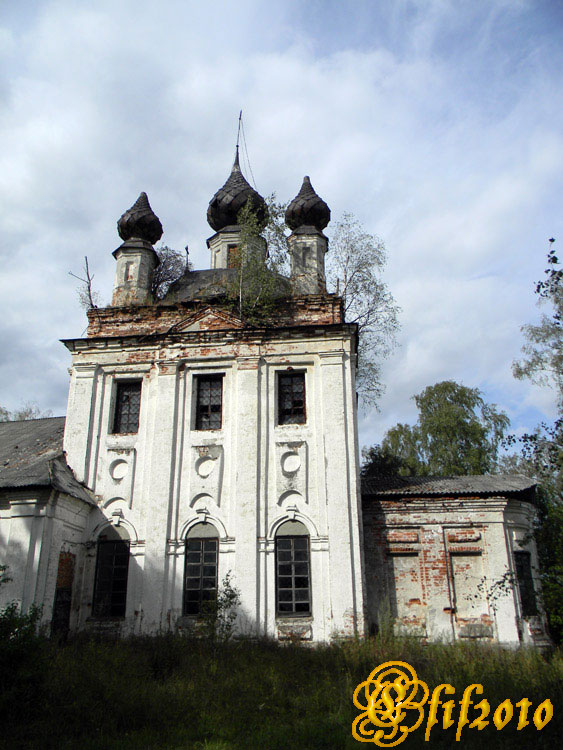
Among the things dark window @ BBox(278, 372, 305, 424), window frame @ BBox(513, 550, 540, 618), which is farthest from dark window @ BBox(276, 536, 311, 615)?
window frame @ BBox(513, 550, 540, 618)

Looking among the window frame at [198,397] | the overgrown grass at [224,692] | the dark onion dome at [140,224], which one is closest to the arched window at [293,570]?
the overgrown grass at [224,692]

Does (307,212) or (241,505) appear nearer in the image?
(241,505)

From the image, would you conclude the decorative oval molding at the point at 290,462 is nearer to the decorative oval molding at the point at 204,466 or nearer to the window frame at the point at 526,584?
the decorative oval molding at the point at 204,466

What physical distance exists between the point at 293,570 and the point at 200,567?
2.02m

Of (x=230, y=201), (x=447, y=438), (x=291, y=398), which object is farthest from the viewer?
(x=447, y=438)

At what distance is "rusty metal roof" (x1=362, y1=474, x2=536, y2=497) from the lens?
13.8m

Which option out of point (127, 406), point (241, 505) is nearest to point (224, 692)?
point (241, 505)

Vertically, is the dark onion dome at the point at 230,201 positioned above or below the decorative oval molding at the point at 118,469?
above

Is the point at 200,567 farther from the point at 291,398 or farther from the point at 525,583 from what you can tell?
the point at 525,583

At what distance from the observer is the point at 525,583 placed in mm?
13898

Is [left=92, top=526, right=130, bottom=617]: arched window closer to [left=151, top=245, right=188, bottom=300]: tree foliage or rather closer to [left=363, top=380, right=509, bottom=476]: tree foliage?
[left=151, top=245, right=188, bottom=300]: tree foliage

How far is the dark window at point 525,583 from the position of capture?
1364cm

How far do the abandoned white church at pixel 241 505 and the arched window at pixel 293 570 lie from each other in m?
0.04

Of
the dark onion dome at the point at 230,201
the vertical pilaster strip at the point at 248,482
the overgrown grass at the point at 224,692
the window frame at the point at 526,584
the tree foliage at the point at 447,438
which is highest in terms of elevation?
the dark onion dome at the point at 230,201
